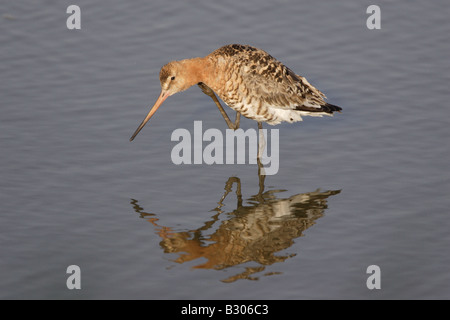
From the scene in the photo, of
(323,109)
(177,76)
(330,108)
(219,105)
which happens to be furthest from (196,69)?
(330,108)

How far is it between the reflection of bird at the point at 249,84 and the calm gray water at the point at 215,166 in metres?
0.58

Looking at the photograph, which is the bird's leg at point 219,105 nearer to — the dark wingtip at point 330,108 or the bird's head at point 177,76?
the bird's head at point 177,76

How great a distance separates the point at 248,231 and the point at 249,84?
2752mm

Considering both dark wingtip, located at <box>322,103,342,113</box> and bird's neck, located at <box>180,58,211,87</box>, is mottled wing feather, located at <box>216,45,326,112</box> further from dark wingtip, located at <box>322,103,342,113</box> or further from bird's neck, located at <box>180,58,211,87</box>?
bird's neck, located at <box>180,58,211,87</box>

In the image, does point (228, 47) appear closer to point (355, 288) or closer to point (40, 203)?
point (40, 203)

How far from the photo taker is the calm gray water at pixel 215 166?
10062 mm

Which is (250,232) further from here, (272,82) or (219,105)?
→ (219,105)

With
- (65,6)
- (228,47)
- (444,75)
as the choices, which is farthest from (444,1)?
(65,6)

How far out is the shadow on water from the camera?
10414mm

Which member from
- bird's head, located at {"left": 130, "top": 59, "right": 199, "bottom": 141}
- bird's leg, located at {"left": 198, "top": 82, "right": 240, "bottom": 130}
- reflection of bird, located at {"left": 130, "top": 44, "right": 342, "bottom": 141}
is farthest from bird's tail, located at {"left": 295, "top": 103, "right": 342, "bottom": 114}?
bird's head, located at {"left": 130, "top": 59, "right": 199, "bottom": 141}

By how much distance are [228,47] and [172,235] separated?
3597mm

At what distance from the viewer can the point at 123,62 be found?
1535cm

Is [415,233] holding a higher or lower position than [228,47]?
lower

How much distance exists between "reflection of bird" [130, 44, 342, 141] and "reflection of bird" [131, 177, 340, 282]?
1459 mm
